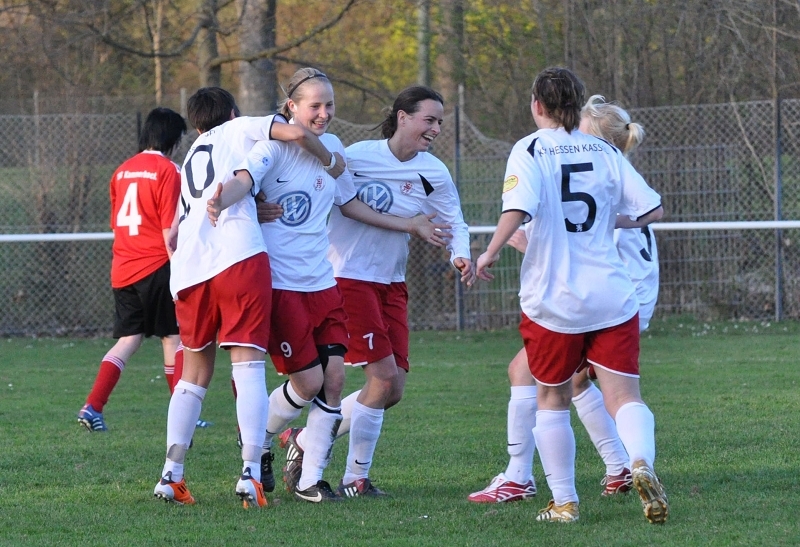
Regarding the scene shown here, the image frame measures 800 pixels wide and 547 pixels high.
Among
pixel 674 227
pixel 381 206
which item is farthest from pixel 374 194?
pixel 674 227

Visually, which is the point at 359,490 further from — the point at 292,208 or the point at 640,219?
the point at 640,219

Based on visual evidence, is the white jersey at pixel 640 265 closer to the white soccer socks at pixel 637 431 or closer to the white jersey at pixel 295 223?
the white soccer socks at pixel 637 431

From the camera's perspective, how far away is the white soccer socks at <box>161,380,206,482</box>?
475 cm

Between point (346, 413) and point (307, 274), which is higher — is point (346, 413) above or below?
below

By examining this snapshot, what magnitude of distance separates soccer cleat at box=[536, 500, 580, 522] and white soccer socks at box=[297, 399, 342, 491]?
1.06 m

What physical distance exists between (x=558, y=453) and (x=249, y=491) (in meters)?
1.27

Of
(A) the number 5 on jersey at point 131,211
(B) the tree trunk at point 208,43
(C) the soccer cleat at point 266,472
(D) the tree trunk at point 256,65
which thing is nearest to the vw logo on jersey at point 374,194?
(C) the soccer cleat at point 266,472

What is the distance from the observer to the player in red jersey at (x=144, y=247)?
21.9 ft

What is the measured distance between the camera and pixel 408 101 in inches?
202

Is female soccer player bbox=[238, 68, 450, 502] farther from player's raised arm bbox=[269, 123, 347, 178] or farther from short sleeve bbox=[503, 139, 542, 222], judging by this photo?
short sleeve bbox=[503, 139, 542, 222]

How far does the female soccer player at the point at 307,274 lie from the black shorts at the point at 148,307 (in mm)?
2207

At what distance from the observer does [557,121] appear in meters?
4.35

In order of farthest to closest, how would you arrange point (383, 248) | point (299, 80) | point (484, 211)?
point (484, 211), point (383, 248), point (299, 80)

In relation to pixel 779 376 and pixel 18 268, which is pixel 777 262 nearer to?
pixel 779 376
